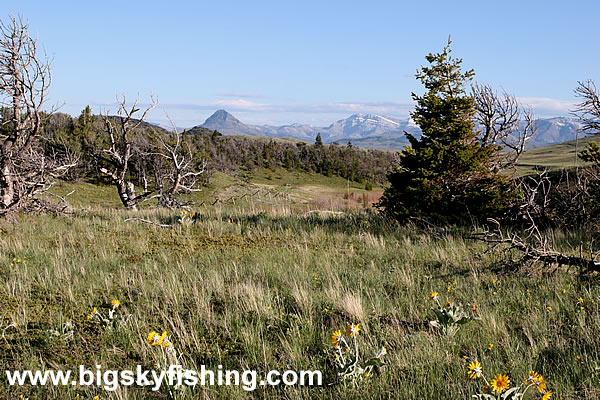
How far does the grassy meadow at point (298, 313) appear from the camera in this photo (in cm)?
283

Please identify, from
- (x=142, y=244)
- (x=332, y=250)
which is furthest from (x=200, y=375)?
(x=142, y=244)

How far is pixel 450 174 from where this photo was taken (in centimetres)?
988

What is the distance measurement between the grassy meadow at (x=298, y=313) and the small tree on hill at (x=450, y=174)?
8.85ft

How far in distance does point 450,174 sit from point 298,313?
7.26 meters

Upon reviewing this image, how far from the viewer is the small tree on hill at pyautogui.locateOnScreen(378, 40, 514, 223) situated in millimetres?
9578

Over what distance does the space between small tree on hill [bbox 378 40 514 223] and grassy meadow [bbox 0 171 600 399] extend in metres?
2.70

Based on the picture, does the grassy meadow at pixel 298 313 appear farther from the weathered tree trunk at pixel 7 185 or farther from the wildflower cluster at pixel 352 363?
the weathered tree trunk at pixel 7 185

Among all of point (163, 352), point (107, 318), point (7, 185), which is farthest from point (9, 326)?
point (7, 185)

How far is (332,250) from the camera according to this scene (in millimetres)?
6902

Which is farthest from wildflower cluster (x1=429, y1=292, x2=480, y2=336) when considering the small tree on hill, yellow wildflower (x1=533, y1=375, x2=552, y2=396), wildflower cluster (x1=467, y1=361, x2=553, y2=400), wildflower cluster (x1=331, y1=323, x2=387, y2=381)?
the small tree on hill

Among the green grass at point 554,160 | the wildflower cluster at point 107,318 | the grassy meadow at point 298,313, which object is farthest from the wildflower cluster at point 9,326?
the green grass at point 554,160

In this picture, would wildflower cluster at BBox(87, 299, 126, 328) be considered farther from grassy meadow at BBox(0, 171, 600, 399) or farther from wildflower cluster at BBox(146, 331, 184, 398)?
wildflower cluster at BBox(146, 331, 184, 398)

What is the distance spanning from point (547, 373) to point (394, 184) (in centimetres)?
817

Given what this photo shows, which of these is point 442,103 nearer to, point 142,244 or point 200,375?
point 142,244
